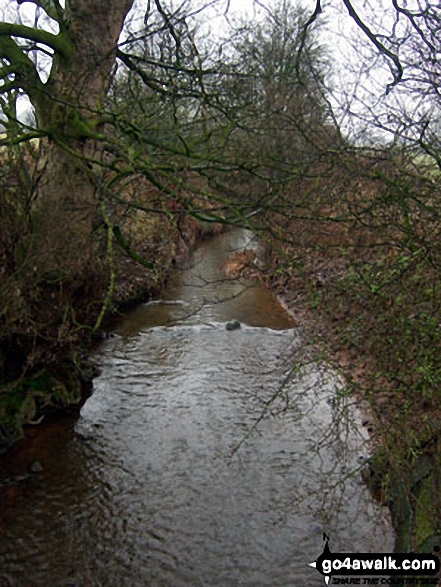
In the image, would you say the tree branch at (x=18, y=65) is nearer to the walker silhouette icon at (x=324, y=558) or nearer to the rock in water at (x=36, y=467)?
the rock in water at (x=36, y=467)

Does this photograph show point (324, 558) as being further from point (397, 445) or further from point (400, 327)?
point (400, 327)

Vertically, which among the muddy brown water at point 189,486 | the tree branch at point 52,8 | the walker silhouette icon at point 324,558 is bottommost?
the walker silhouette icon at point 324,558

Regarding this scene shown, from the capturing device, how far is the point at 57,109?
848 centimetres

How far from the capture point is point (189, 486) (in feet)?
22.1

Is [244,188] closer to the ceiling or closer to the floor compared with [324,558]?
closer to the ceiling

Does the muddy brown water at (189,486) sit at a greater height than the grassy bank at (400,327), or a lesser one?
lesser

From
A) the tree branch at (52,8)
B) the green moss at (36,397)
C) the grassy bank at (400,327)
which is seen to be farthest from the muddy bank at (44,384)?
the tree branch at (52,8)

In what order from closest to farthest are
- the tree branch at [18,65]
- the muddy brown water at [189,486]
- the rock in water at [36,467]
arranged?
1. the muddy brown water at [189,486]
2. the rock in water at [36,467]
3. the tree branch at [18,65]

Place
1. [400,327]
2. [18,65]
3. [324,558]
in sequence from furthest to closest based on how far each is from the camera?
[18,65], [324,558], [400,327]

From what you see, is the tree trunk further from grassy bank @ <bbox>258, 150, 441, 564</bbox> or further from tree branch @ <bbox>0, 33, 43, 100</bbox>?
grassy bank @ <bbox>258, 150, 441, 564</bbox>

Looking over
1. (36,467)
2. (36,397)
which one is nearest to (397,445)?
(36,467)

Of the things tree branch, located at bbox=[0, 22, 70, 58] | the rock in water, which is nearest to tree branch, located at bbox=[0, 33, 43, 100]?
tree branch, located at bbox=[0, 22, 70, 58]

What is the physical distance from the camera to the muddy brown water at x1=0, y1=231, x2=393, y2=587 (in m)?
5.41

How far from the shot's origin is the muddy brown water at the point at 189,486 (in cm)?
541
